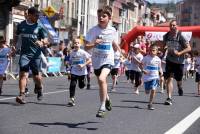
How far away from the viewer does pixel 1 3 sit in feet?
132

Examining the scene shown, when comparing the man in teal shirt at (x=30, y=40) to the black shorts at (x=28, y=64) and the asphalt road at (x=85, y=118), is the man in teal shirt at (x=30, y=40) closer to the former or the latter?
the black shorts at (x=28, y=64)

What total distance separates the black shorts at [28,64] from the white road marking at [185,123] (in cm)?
329

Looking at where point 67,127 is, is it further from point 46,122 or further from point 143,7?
point 143,7

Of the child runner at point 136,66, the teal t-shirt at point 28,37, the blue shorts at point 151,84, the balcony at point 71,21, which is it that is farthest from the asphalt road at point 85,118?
the balcony at point 71,21

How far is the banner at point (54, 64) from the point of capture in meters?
30.8

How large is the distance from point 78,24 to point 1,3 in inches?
847

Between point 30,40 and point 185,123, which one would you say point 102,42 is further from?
point 30,40

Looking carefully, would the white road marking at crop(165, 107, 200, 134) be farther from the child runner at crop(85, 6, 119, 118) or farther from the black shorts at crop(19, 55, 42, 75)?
the black shorts at crop(19, 55, 42, 75)

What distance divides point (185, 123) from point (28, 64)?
375cm

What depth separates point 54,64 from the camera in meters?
31.5

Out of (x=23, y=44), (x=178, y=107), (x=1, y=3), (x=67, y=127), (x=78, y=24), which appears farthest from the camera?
(x=78, y=24)

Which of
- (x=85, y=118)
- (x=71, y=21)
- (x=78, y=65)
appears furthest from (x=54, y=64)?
(x=71, y=21)

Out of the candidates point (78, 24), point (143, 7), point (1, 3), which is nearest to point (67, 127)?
point (1, 3)

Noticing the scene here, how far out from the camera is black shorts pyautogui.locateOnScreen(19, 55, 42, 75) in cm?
1253
